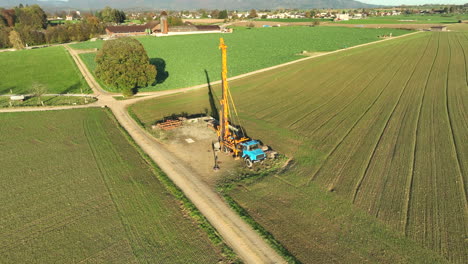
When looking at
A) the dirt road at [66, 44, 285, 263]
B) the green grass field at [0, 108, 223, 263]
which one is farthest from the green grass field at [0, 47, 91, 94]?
the dirt road at [66, 44, 285, 263]

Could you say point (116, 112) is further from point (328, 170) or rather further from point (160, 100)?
point (328, 170)

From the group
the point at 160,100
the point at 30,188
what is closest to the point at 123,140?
the point at 30,188

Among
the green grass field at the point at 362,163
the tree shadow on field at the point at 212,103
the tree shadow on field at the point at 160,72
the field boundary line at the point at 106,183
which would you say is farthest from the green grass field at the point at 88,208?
the tree shadow on field at the point at 160,72

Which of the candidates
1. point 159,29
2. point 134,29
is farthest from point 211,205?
point 134,29

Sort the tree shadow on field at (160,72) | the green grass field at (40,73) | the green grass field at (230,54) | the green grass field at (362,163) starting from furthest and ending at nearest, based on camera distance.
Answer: the green grass field at (230,54), the tree shadow on field at (160,72), the green grass field at (40,73), the green grass field at (362,163)

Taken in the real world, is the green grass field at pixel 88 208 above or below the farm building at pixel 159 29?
below

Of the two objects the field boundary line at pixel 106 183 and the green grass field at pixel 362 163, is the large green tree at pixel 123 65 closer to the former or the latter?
the green grass field at pixel 362 163
